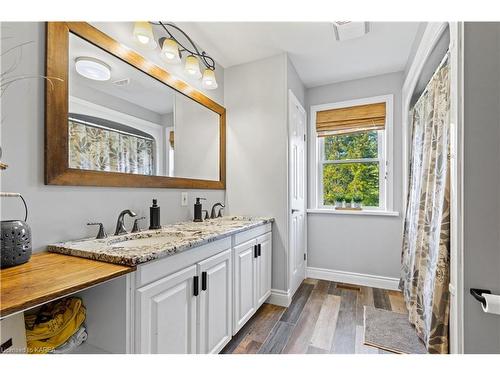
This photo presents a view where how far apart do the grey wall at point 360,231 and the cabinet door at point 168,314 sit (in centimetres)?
212

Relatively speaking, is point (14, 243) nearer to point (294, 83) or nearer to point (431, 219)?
point (431, 219)

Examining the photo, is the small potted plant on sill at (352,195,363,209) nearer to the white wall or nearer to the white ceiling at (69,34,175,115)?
the white wall

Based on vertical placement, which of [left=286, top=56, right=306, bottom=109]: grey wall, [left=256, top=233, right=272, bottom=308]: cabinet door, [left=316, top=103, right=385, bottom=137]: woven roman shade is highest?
[left=286, top=56, right=306, bottom=109]: grey wall

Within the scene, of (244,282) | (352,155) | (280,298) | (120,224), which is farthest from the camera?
(352,155)

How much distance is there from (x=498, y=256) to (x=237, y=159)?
204cm

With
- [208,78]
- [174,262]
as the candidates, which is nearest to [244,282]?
[174,262]

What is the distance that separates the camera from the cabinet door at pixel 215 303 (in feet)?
4.36

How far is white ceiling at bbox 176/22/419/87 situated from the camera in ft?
6.27

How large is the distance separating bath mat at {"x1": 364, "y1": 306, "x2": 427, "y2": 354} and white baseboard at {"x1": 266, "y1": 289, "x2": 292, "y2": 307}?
684mm

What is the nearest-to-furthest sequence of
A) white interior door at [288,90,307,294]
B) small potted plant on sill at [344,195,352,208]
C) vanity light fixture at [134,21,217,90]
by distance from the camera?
vanity light fixture at [134,21,217,90], white interior door at [288,90,307,294], small potted plant on sill at [344,195,352,208]

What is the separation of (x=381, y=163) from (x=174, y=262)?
2.65 m

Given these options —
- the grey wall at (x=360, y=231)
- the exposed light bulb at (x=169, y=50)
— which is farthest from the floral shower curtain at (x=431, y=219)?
the exposed light bulb at (x=169, y=50)

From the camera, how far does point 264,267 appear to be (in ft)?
7.04

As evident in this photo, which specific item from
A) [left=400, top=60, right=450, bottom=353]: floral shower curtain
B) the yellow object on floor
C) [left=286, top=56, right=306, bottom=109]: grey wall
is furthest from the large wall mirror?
[left=400, top=60, right=450, bottom=353]: floral shower curtain
